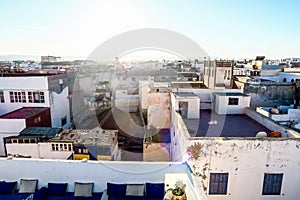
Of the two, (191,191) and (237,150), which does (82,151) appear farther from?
(237,150)

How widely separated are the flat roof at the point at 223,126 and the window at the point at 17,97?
10.8 m

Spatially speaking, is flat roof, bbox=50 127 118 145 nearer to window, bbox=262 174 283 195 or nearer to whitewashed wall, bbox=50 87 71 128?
whitewashed wall, bbox=50 87 71 128

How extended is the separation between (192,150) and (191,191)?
5.68ft

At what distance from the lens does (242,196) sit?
6793 millimetres

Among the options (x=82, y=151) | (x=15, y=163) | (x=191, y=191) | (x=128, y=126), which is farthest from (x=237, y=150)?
(x=128, y=126)

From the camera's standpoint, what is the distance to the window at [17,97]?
1378 cm

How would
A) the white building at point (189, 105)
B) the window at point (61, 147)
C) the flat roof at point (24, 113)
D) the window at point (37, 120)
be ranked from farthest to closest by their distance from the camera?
the window at point (37, 120) < the flat roof at point (24, 113) < the white building at point (189, 105) < the window at point (61, 147)

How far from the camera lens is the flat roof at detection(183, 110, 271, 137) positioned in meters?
8.11

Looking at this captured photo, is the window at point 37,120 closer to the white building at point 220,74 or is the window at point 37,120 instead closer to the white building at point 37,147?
the white building at point 37,147

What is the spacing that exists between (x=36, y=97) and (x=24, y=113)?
172 centimetres

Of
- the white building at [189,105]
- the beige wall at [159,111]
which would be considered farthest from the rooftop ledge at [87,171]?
the beige wall at [159,111]

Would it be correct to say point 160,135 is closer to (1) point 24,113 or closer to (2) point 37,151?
(2) point 37,151

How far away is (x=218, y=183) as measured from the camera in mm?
6785

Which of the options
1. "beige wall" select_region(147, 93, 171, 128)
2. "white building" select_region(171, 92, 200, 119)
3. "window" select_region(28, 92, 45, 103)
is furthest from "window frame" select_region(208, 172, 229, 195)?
"window" select_region(28, 92, 45, 103)
